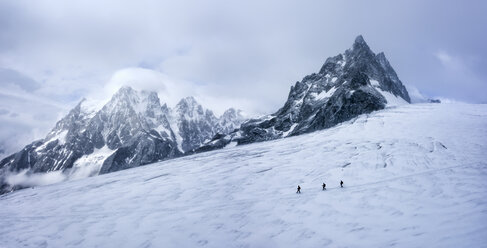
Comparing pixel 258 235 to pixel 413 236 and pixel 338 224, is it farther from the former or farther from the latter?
pixel 413 236

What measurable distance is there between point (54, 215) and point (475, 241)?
156 feet

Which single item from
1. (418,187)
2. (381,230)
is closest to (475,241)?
(381,230)

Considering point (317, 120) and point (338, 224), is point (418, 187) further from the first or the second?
point (317, 120)

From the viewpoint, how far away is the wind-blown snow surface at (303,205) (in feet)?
82.7

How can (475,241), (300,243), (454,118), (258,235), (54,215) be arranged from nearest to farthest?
1. (475,241)
2. (300,243)
3. (258,235)
4. (54,215)
5. (454,118)

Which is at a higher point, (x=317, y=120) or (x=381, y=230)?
(x=317, y=120)

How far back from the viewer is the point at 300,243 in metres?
24.7

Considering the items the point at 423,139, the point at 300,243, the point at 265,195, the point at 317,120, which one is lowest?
the point at 300,243

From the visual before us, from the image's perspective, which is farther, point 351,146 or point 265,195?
point 351,146

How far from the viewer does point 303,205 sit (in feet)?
107

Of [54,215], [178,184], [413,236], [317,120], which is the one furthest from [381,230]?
[317,120]

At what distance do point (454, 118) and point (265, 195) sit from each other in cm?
6048

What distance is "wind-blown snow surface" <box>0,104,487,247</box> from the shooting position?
82.7ft

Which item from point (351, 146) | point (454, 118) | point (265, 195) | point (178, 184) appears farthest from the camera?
point (454, 118)
